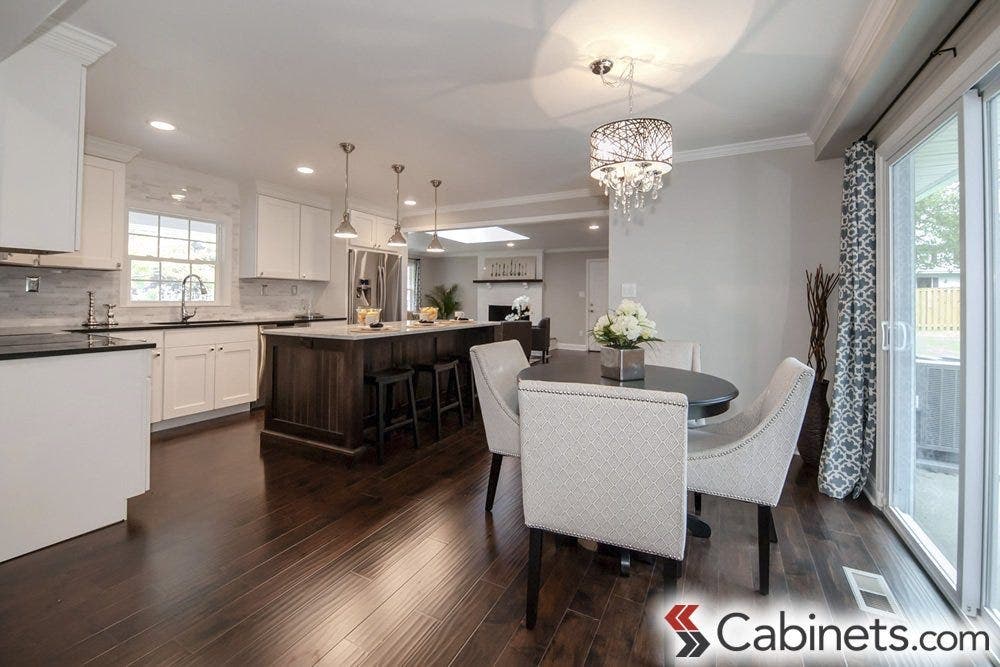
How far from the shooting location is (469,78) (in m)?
2.51

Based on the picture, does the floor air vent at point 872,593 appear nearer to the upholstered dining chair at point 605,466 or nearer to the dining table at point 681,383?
the dining table at point 681,383

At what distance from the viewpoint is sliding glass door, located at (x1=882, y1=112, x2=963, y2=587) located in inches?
72.1

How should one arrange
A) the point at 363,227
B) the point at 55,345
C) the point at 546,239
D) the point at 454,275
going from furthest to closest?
the point at 454,275 → the point at 546,239 → the point at 363,227 → the point at 55,345

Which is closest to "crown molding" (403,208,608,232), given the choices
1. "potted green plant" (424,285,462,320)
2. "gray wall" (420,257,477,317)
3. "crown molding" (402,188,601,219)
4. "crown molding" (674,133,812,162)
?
"crown molding" (402,188,601,219)

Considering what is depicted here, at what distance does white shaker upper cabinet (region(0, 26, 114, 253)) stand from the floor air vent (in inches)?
159

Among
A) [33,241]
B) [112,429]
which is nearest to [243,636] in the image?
[112,429]

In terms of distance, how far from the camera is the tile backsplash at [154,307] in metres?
3.37

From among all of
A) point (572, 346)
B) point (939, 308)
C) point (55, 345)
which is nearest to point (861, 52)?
point (939, 308)

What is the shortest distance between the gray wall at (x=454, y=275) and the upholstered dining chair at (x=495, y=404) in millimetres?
9170

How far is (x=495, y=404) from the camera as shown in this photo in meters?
2.25

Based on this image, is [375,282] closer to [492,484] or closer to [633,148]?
[492,484]

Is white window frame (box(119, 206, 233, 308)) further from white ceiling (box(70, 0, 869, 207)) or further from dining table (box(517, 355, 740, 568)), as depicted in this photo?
dining table (box(517, 355, 740, 568))

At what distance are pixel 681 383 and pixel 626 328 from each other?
37 cm

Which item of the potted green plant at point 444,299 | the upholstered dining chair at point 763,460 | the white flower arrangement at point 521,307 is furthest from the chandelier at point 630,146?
the potted green plant at point 444,299
